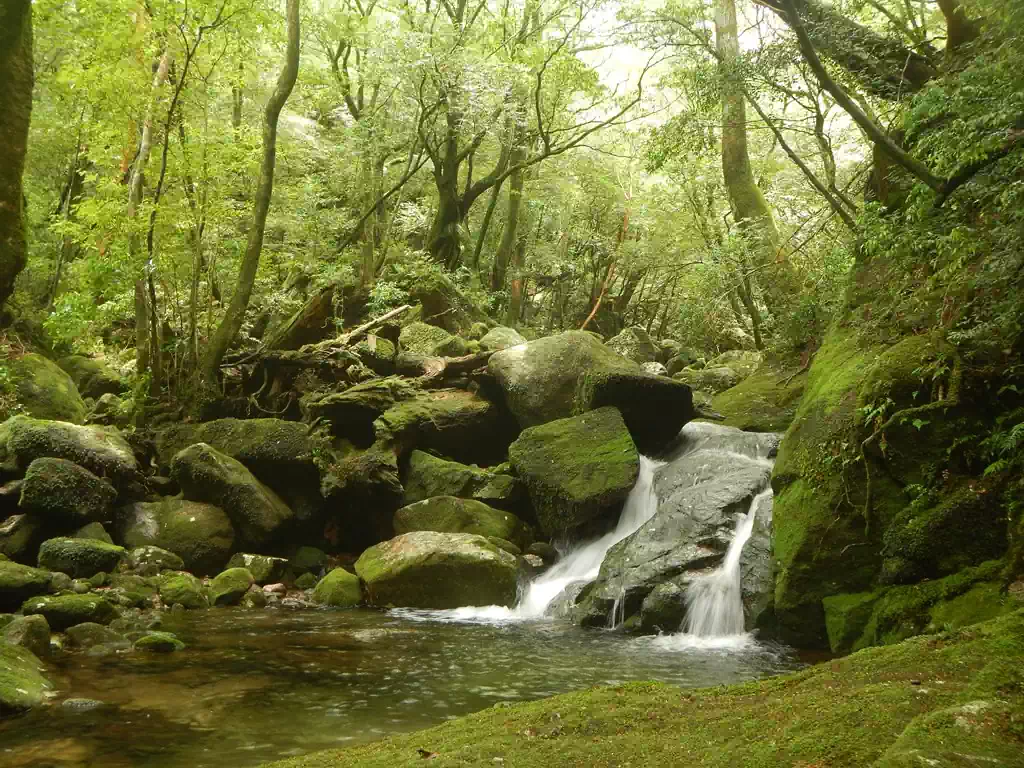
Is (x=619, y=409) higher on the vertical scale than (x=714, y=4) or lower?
lower

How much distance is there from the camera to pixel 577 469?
38.9 feet

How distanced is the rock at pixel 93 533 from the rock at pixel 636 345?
14870 millimetres

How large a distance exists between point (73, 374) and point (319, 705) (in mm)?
16640

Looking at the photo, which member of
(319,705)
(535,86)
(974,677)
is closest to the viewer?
(974,677)

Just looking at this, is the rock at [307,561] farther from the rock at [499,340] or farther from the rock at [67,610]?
the rock at [499,340]

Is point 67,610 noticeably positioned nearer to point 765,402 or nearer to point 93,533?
point 93,533

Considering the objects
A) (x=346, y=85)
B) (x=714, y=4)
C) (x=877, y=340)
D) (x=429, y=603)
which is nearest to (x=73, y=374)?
(x=346, y=85)

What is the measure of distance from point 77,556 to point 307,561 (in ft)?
11.6

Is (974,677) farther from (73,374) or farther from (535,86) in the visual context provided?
(73,374)

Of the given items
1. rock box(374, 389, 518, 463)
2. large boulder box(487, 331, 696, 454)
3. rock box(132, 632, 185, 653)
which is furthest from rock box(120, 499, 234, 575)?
large boulder box(487, 331, 696, 454)

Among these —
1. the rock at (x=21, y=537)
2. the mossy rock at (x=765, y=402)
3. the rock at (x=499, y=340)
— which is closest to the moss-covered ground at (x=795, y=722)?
the rock at (x=21, y=537)

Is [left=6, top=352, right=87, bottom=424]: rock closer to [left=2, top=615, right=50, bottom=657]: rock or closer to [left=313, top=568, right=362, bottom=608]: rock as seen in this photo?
[left=313, top=568, right=362, bottom=608]: rock

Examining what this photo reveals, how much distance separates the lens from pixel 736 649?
7.93 m

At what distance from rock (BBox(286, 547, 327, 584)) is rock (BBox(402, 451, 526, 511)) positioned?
179 cm
